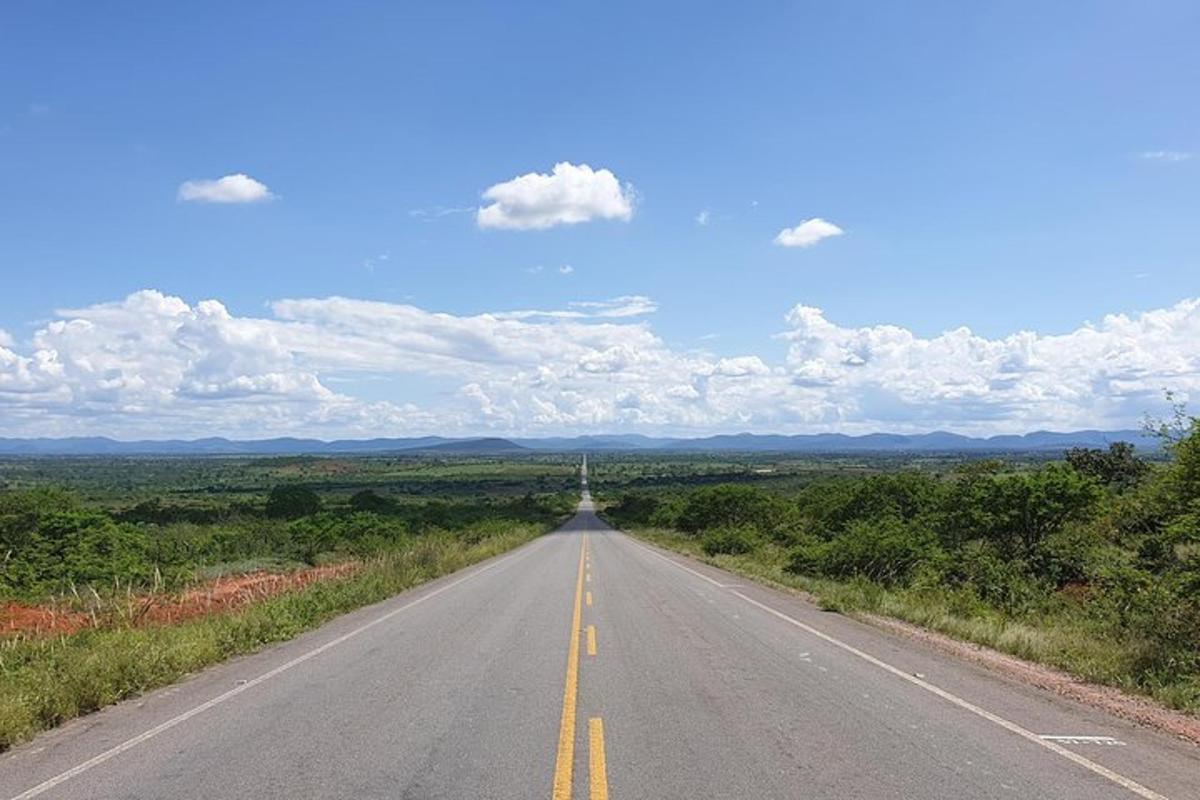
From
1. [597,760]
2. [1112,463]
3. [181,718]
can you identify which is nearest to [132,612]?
[181,718]

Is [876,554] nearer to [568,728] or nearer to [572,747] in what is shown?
[568,728]

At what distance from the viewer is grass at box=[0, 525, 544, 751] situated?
898cm

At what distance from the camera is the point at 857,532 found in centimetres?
3083

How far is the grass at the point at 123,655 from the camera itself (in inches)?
353

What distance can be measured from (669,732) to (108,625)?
11.6 meters

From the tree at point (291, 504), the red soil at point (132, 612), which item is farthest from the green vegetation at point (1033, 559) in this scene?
the tree at point (291, 504)

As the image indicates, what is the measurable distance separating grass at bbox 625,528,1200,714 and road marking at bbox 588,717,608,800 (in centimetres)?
670

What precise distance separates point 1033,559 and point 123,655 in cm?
2630

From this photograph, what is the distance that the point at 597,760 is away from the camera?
703 cm

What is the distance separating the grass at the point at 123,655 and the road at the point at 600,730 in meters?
0.37

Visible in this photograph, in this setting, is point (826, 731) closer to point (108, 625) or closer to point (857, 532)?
point (108, 625)

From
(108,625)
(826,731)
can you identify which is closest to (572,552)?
(108,625)

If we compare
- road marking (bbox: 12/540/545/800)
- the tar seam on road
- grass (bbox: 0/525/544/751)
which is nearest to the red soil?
grass (bbox: 0/525/544/751)

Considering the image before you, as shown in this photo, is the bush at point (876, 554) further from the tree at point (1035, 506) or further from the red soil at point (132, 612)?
the red soil at point (132, 612)
